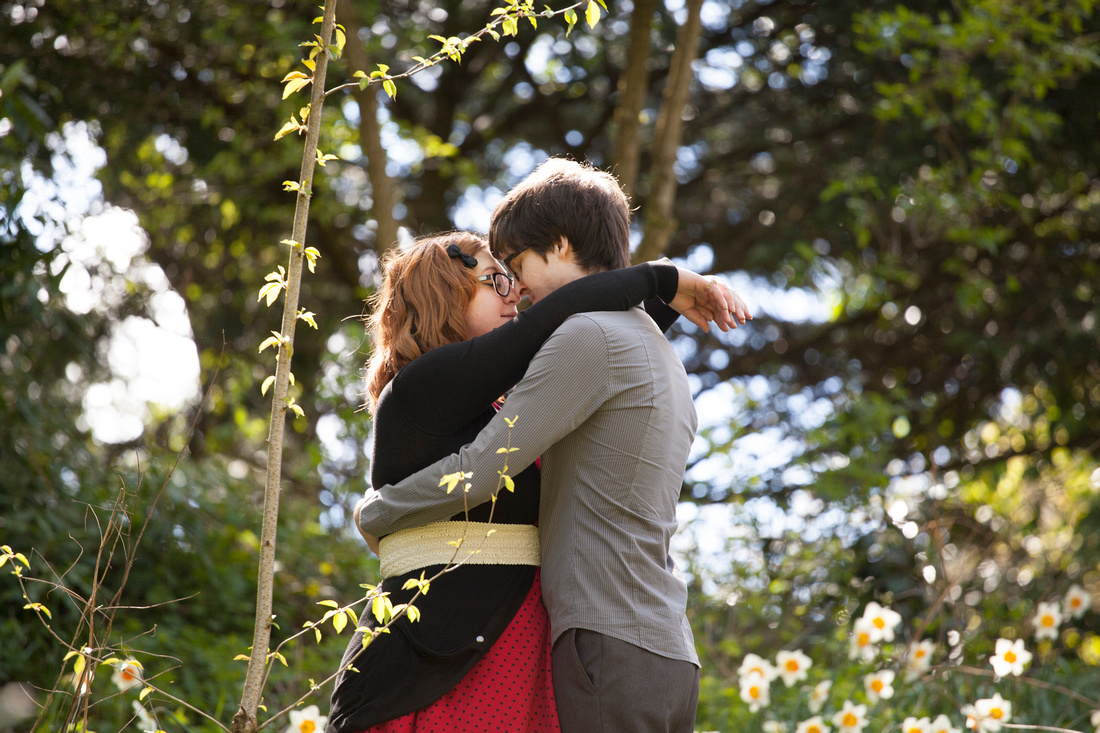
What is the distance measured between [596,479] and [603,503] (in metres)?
0.04

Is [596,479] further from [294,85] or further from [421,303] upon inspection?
[294,85]

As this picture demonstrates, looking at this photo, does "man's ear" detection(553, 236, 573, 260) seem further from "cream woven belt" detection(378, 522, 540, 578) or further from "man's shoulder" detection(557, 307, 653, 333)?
"cream woven belt" detection(378, 522, 540, 578)

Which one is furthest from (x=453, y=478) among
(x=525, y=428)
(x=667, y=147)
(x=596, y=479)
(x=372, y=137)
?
(x=667, y=147)

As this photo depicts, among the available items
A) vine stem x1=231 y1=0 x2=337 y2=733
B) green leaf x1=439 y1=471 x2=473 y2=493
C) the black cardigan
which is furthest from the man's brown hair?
green leaf x1=439 y1=471 x2=473 y2=493

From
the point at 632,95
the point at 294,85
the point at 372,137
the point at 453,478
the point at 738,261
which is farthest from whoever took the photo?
the point at 738,261

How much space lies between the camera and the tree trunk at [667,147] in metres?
4.12

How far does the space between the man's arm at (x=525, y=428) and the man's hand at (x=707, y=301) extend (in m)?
0.30

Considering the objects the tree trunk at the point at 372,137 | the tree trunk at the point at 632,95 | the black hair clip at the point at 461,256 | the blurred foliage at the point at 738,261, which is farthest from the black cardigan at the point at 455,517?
the tree trunk at the point at 632,95

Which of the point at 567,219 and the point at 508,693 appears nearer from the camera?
the point at 508,693

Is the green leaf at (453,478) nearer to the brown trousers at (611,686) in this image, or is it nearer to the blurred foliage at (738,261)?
the brown trousers at (611,686)

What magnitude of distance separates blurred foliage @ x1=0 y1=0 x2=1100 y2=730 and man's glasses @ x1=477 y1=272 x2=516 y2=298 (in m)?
2.14

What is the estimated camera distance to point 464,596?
4.60 feet

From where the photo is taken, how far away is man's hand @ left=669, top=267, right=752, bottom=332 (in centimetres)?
163

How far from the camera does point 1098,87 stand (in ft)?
14.6
